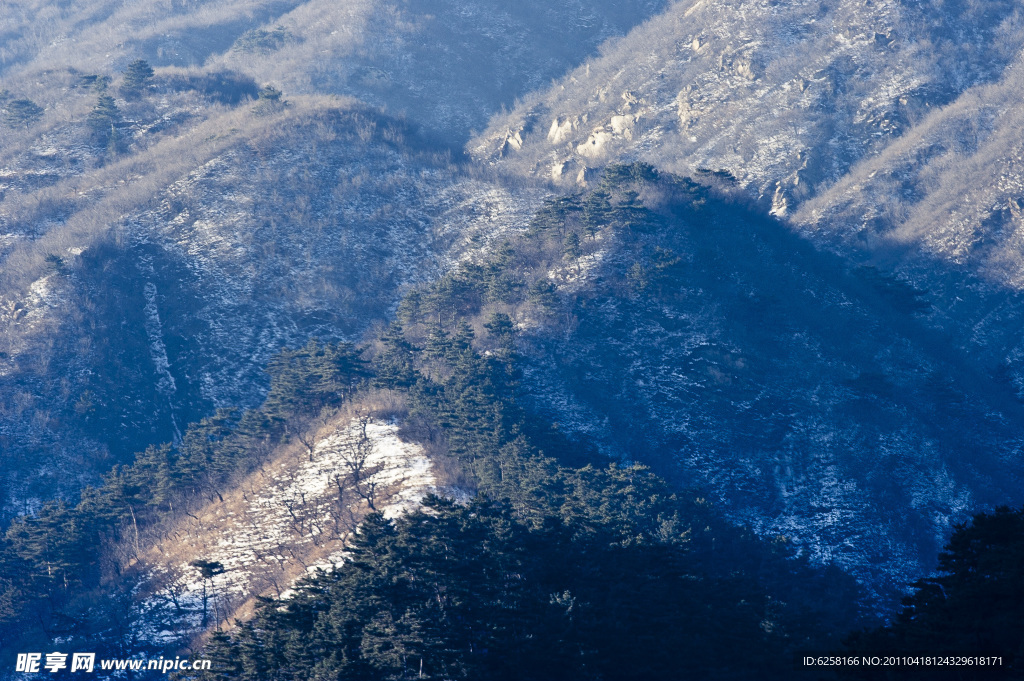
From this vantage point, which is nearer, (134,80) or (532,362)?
(532,362)

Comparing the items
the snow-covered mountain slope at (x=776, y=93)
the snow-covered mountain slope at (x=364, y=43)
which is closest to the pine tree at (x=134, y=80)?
the snow-covered mountain slope at (x=364, y=43)

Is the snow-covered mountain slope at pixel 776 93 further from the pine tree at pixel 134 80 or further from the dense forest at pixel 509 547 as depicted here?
the pine tree at pixel 134 80

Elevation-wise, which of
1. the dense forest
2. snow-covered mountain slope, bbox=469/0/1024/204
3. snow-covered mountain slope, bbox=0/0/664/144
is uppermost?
snow-covered mountain slope, bbox=0/0/664/144

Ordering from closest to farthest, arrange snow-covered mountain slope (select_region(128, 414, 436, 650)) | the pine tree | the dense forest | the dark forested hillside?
1. the dense forest
2. the dark forested hillside
3. snow-covered mountain slope (select_region(128, 414, 436, 650))
4. the pine tree

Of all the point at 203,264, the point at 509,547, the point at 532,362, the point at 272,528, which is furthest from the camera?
the point at 203,264

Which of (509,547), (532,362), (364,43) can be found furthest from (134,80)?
(509,547)

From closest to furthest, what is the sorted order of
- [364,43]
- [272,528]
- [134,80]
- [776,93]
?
[272,528] → [134,80] → [776,93] → [364,43]

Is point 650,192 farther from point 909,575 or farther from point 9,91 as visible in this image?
point 9,91

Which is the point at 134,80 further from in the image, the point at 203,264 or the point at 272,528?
the point at 272,528

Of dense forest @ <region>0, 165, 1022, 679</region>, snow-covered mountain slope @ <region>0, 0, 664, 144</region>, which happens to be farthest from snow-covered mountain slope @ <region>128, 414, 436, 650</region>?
snow-covered mountain slope @ <region>0, 0, 664, 144</region>

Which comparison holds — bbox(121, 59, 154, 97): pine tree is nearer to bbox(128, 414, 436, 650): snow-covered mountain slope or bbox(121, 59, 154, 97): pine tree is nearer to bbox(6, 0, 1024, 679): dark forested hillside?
bbox(6, 0, 1024, 679): dark forested hillside

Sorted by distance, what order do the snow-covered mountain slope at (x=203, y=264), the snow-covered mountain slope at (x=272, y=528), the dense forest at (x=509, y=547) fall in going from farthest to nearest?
the snow-covered mountain slope at (x=203, y=264) < the snow-covered mountain slope at (x=272, y=528) < the dense forest at (x=509, y=547)

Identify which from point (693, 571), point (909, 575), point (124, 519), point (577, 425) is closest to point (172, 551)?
point (124, 519)
